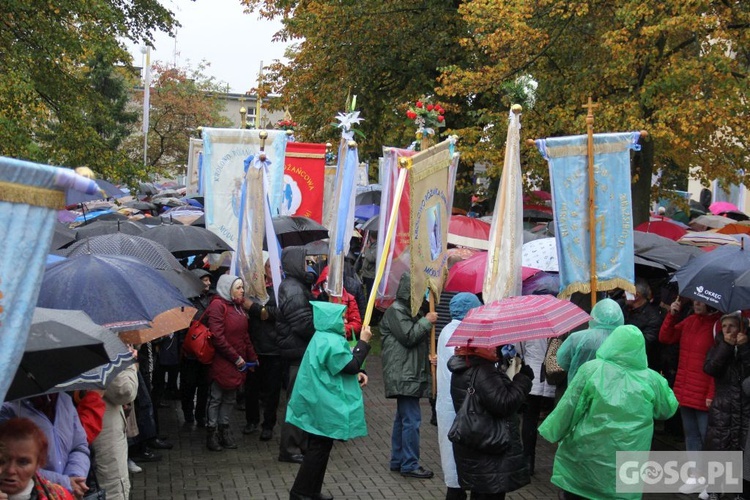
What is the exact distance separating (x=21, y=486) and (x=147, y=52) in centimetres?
3538

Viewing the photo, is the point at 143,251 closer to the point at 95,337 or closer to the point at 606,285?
the point at 95,337

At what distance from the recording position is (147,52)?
37938mm

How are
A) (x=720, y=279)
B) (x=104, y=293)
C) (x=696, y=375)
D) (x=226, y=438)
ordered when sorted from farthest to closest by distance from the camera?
(x=226, y=438) → (x=696, y=375) → (x=720, y=279) → (x=104, y=293)

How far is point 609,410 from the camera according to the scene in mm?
6727

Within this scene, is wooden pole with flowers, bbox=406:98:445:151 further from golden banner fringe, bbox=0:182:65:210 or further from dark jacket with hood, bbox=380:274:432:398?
golden banner fringe, bbox=0:182:65:210

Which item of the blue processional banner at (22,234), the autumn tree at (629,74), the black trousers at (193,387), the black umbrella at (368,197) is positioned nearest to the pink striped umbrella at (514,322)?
the blue processional banner at (22,234)

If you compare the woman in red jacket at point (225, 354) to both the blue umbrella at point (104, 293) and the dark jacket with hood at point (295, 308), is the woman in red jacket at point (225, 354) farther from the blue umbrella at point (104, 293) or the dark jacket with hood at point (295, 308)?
the blue umbrella at point (104, 293)

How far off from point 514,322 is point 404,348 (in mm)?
2504

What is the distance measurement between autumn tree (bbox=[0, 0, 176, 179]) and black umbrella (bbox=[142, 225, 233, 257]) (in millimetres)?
5757

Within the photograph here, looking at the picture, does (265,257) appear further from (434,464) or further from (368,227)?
(368,227)

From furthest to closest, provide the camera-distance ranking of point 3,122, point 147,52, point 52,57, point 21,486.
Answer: point 147,52, point 52,57, point 3,122, point 21,486

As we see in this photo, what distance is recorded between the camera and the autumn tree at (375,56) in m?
22.3

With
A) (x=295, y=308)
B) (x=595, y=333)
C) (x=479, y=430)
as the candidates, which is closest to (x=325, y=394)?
(x=479, y=430)

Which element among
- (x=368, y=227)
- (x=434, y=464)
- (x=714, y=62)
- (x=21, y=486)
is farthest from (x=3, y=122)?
(x=21, y=486)
